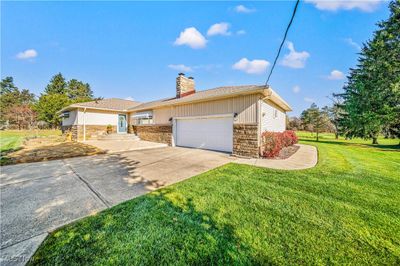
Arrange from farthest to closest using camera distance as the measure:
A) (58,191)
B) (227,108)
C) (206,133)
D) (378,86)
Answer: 1. (378,86)
2. (206,133)
3. (227,108)
4. (58,191)

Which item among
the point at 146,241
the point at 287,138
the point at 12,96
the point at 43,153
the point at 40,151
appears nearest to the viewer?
the point at 146,241

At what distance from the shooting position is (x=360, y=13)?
6.09 m

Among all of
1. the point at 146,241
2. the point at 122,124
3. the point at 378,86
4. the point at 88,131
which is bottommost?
the point at 146,241

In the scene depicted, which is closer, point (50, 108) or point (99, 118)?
point (99, 118)

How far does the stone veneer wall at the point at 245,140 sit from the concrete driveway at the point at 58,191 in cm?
226

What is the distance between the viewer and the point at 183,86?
12781 millimetres

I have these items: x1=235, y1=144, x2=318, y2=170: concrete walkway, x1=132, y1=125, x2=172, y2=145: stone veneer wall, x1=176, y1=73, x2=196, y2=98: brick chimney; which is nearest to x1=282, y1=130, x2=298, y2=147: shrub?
x1=235, y1=144, x2=318, y2=170: concrete walkway

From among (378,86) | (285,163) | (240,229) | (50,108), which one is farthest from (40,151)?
(50,108)

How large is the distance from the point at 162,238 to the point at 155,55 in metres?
13.0

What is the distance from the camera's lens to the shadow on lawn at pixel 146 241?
6.01 feet

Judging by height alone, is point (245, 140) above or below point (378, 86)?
below

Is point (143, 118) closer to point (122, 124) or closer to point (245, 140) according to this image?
point (122, 124)

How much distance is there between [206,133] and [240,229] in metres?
7.46

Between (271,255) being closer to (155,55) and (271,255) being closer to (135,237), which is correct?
(135,237)
